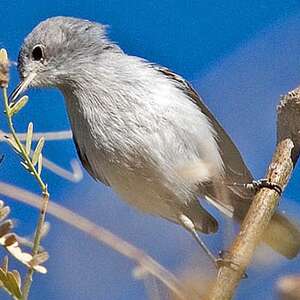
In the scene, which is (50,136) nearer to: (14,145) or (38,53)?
(14,145)

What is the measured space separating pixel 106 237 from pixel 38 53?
81cm

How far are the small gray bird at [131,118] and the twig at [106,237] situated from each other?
0.49 m

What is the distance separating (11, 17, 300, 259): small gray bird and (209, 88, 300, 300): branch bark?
0.38 m

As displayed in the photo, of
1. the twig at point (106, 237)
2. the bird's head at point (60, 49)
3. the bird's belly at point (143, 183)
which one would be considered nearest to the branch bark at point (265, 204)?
the twig at point (106, 237)

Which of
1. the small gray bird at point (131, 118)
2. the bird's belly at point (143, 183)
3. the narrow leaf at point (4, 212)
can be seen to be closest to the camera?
the narrow leaf at point (4, 212)

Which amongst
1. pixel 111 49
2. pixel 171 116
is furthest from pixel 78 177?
pixel 111 49

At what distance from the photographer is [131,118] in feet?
2.87

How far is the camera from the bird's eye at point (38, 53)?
99cm

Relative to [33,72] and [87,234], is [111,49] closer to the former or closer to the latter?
[33,72]

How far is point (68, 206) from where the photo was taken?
0.25 metres

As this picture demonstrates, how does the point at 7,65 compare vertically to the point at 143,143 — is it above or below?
below

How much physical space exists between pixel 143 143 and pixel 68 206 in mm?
631

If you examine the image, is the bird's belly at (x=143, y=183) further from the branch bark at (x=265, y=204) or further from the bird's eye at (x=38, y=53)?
the branch bark at (x=265, y=204)

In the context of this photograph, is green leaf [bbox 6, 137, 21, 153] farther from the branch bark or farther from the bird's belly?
the bird's belly
